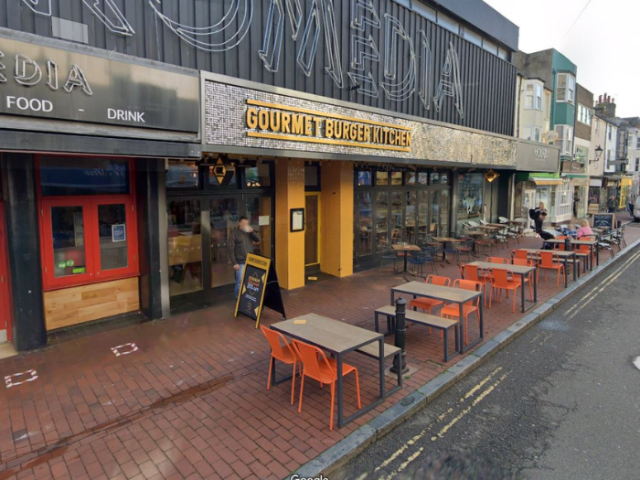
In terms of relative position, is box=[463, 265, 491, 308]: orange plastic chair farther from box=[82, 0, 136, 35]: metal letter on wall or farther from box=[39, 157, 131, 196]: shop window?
box=[82, 0, 136, 35]: metal letter on wall

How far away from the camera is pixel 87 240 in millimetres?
7641

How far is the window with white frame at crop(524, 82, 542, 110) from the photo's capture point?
22984mm

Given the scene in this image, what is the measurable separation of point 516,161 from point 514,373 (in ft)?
44.8

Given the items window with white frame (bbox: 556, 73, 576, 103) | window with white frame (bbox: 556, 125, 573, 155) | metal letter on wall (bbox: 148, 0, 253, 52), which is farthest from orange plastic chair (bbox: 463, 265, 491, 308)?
window with white frame (bbox: 556, 73, 576, 103)

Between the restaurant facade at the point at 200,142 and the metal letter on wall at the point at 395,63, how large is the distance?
52mm

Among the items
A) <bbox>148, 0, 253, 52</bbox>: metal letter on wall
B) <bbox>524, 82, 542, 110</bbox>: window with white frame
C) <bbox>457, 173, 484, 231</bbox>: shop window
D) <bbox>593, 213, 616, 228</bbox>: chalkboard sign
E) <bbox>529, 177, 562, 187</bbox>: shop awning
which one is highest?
<bbox>524, 82, 542, 110</bbox>: window with white frame

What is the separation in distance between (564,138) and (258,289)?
26319 millimetres

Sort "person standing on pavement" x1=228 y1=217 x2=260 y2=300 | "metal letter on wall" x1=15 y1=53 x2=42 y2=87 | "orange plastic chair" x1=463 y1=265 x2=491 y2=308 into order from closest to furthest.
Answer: "metal letter on wall" x1=15 y1=53 x2=42 y2=87 → "person standing on pavement" x1=228 y1=217 x2=260 y2=300 → "orange plastic chair" x1=463 y1=265 x2=491 y2=308

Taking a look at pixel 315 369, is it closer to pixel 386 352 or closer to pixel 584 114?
pixel 386 352

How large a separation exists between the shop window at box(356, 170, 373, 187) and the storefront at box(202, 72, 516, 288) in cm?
3

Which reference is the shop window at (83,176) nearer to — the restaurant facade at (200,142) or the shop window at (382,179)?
the restaurant facade at (200,142)

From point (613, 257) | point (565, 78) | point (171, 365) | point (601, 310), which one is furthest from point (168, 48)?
point (565, 78)

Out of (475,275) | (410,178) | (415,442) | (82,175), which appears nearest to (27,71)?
(82,175)

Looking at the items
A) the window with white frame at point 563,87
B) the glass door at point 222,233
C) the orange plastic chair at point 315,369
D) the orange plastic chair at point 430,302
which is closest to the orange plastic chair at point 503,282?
the orange plastic chair at point 430,302
